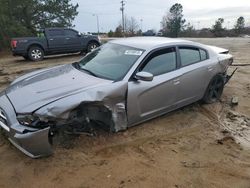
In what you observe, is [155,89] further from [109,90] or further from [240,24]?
[240,24]

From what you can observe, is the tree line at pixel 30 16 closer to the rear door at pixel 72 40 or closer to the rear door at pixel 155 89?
the rear door at pixel 72 40

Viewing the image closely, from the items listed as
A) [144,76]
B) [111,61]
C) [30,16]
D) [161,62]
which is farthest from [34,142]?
[30,16]

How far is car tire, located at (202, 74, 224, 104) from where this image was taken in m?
6.59

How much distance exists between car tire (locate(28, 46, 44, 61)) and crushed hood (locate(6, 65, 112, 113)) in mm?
10485

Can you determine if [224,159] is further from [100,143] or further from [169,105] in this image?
[100,143]

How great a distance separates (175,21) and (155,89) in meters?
60.6

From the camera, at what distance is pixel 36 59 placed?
51.4 ft

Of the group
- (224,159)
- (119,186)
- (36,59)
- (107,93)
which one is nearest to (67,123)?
(107,93)

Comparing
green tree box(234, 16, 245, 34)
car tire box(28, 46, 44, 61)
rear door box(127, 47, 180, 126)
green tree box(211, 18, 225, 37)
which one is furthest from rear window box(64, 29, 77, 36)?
green tree box(234, 16, 245, 34)

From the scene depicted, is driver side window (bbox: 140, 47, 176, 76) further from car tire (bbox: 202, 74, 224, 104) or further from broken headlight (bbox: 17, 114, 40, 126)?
broken headlight (bbox: 17, 114, 40, 126)

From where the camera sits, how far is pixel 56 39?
1631 cm

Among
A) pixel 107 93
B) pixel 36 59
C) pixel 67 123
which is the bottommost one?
pixel 36 59

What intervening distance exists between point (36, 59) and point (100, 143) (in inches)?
470

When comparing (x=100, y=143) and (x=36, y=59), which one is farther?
(x=36, y=59)
